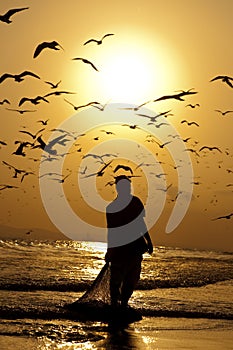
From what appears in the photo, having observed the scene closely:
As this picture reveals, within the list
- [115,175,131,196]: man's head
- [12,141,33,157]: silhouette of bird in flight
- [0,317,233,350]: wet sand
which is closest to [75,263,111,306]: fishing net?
[0,317,233,350]: wet sand

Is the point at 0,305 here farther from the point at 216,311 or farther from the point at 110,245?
the point at 216,311

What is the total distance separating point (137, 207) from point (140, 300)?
3186 mm

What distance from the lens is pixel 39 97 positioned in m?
21.0

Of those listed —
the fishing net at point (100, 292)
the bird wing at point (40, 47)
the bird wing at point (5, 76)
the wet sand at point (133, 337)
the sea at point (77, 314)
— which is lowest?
the sea at point (77, 314)

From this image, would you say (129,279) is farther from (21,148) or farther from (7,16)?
(21,148)

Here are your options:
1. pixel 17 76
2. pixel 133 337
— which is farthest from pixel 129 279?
pixel 17 76

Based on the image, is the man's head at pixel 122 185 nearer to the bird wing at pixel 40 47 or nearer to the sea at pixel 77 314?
A: the sea at pixel 77 314

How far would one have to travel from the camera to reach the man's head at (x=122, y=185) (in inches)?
452

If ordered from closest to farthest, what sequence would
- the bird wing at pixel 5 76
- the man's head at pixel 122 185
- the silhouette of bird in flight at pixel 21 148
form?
the man's head at pixel 122 185, the bird wing at pixel 5 76, the silhouette of bird in flight at pixel 21 148

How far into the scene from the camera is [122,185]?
1149 cm

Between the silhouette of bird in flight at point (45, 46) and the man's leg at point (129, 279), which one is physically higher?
the silhouette of bird in flight at point (45, 46)

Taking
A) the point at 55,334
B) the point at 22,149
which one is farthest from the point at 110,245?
the point at 22,149

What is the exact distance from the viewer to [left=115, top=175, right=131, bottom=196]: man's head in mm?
11492

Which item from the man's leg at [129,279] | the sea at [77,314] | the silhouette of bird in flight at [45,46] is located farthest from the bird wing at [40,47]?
the man's leg at [129,279]
